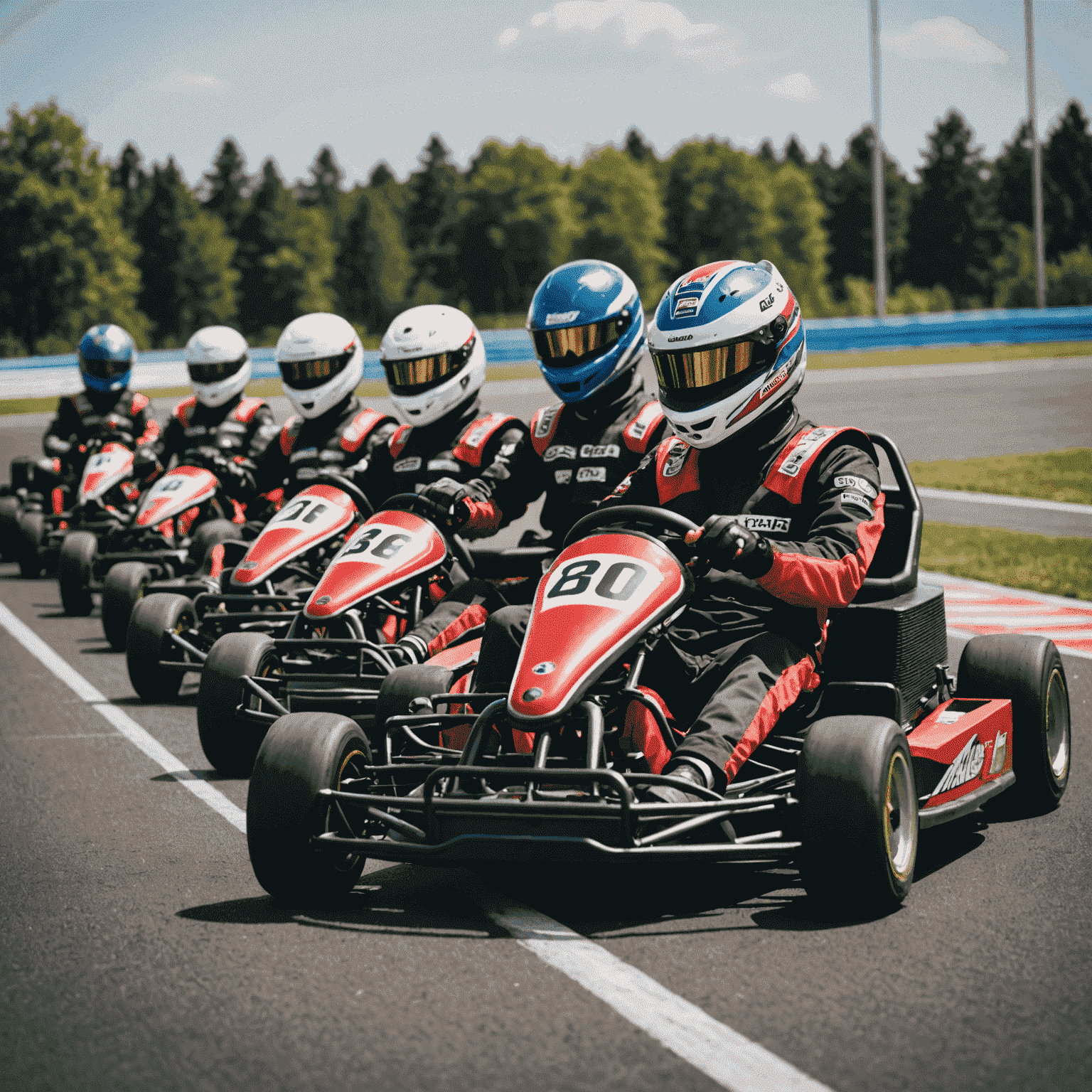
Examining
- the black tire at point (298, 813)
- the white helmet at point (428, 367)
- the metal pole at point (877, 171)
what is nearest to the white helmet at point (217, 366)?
the white helmet at point (428, 367)

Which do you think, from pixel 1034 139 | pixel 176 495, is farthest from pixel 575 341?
pixel 1034 139

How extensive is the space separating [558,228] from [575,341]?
100 meters

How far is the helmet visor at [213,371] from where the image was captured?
10492 millimetres

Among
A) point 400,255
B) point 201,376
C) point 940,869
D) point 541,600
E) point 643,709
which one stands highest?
point 400,255

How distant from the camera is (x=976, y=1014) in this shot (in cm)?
319

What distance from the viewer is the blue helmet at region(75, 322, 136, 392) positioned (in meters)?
12.5

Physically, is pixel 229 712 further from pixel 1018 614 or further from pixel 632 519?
pixel 1018 614

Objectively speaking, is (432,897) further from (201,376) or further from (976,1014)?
(201,376)

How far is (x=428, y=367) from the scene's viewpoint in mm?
7449

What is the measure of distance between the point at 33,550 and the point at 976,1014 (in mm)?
11071

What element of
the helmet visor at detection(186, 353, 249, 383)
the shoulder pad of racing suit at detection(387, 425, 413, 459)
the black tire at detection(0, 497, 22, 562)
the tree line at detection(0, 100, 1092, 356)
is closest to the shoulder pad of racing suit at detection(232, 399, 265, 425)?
the helmet visor at detection(186, 353, 249, 383)

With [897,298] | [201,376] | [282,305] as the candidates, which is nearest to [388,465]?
[201,376]

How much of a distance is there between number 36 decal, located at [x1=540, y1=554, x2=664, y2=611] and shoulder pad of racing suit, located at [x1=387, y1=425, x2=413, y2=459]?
11.5ft

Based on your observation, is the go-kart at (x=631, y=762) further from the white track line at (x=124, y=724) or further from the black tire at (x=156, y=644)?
the black tire at (x=156, y=644)
